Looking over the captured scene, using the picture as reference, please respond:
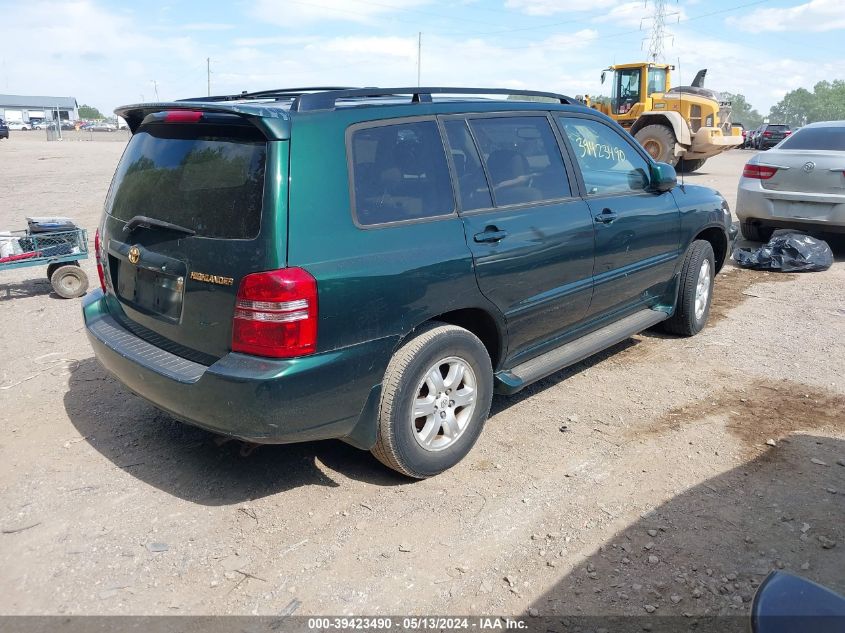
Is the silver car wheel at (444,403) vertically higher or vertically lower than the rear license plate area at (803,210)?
lower

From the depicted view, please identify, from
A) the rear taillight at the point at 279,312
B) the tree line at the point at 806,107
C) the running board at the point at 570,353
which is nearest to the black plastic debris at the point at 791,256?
the running board at the point at 570,353

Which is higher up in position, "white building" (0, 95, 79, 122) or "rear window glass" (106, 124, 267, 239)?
"white building" (0, 95, 79, 122)

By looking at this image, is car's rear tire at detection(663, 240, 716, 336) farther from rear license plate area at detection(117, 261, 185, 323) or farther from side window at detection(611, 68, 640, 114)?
side window at detection(611, 68, 640, 114)

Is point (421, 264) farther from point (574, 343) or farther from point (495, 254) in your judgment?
point (574, 343)

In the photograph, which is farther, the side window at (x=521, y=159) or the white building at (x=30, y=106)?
the white building at (x=30, y=106)

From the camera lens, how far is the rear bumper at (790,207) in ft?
26.7

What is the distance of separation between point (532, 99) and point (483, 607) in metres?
3.11

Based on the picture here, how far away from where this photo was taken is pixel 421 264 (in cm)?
329

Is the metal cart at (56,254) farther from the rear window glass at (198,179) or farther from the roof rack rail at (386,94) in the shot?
the roof rack rail at (386,94)

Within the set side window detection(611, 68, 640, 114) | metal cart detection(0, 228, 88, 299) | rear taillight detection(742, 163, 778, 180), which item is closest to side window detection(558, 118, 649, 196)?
rear taillight detection(742, 163, 778, 180)

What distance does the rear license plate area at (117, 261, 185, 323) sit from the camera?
3252 mm

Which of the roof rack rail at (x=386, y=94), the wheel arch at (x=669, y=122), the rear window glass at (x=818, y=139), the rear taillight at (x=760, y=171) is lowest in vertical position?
the rear taillight at (x=760, y=171)

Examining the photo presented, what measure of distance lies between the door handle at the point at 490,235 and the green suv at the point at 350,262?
1cm

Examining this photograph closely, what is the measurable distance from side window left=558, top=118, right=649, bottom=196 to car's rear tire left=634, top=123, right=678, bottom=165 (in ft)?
46.7
